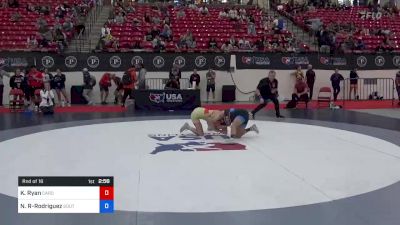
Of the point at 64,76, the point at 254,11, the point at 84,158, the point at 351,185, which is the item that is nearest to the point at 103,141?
the point at 84,158

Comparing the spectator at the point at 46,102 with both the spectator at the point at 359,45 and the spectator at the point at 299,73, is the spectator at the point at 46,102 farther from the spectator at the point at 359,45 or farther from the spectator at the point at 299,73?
the spectator at the point at 359,45

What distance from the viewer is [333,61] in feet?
78.8

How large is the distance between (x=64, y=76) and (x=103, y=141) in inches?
424

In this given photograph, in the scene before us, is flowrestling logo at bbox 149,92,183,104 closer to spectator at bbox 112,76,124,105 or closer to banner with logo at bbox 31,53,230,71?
spectator at bbox 112,76,124,105

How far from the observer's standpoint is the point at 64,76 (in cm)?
2100

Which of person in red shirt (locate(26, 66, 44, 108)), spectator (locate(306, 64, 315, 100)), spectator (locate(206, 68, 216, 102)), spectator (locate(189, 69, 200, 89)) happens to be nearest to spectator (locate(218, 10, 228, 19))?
spectator (locate(206, 68, 216, 102))

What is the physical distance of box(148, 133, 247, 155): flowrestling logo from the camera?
10008mm

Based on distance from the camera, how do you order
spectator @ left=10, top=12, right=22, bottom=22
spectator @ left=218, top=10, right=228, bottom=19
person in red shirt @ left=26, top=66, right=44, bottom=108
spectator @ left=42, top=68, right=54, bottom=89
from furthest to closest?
1. spectator @ left=218, top=10, right=228, bottom=19
2. spectator @ left=10, top=12, right=22, bottom=22
3. person in red shirt @ left=26, top=66, right=44, bottom=108
4. spectator @ left=42, top=68, right=54, bottom=89

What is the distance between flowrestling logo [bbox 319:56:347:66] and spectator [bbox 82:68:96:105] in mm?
10468

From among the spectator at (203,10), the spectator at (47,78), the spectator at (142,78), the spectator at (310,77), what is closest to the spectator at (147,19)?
the spectator at (203,10)

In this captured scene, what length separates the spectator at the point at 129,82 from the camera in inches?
805

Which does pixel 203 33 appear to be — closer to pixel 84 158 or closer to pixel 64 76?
pixel 64 76

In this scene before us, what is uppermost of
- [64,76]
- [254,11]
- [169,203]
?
[254,11]
